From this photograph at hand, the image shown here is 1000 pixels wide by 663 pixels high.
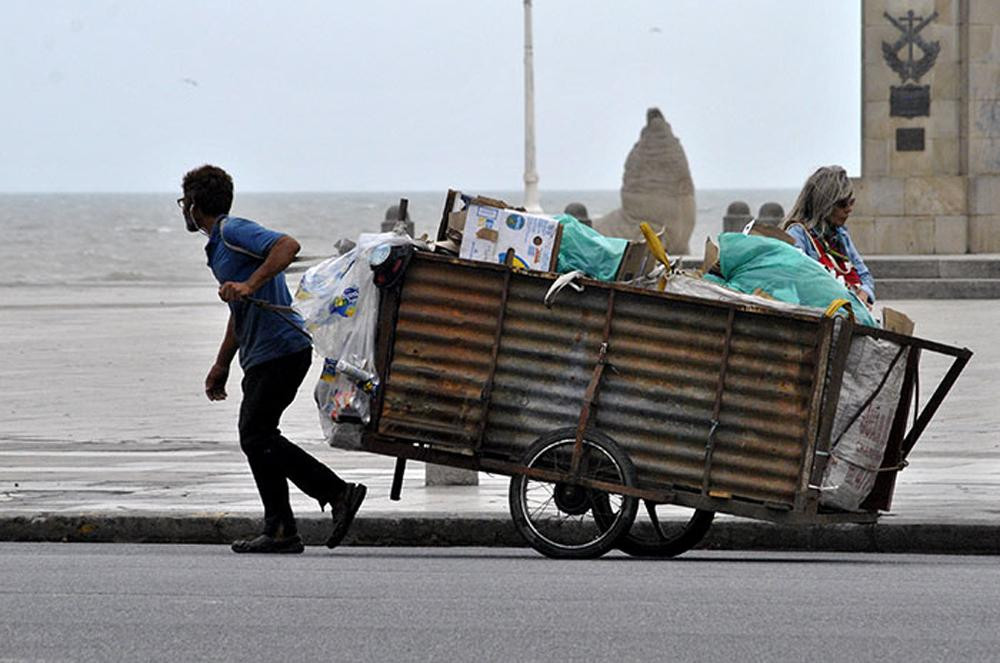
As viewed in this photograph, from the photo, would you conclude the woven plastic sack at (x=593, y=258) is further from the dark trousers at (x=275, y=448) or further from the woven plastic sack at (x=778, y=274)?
the dark trousers at (x=275, y=448)

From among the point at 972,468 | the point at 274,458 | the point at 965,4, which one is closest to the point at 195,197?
the point at 274,458

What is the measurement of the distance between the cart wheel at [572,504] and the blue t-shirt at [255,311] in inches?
46.9

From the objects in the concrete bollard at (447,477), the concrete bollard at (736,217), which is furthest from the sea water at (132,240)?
the concrete bollard at (447,477)

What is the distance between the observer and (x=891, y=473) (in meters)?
9.87

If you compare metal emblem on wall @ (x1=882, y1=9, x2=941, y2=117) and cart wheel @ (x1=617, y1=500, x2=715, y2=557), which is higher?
metal emblem on wall @ (x1=882, y1=9, x2=941, y2=117)

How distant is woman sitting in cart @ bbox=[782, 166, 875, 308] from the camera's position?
10.6 metres

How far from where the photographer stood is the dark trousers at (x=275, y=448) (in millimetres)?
9961

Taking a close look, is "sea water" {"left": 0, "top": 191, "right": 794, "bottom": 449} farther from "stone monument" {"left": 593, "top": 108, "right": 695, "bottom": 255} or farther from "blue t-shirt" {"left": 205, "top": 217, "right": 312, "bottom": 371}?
"stone monument" {"left": 593, "top": 108, "right": 695, "bottom": 255}

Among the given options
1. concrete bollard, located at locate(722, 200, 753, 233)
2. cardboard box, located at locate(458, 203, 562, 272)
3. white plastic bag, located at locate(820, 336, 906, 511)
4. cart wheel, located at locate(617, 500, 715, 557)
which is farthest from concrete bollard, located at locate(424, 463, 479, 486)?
concrete bollard, located at locate(722, 200, 753, 233)

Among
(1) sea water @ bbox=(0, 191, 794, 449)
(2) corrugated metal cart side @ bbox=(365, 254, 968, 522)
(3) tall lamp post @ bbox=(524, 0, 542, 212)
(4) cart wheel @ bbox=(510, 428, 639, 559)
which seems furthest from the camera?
(3) tall lamp post @ bbox=(524, 0, 542, 212)

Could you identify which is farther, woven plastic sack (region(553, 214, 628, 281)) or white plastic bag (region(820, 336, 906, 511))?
woven plastic sack (region(553, 214, 628, 281))

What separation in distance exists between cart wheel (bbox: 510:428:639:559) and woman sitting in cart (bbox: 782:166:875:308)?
1.59 m

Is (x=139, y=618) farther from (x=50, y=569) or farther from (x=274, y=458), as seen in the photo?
(x=274, y=458)

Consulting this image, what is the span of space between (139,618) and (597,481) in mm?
2526
